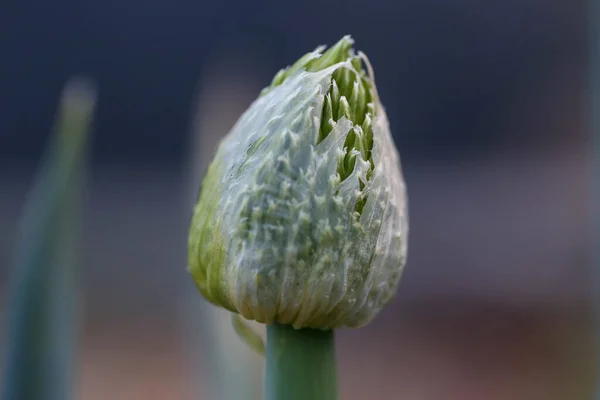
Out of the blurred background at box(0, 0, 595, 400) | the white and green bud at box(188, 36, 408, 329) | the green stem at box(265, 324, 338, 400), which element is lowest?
the green stem at box(265, 324, 338, 400)

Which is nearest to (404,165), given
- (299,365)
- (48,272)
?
(48,272)

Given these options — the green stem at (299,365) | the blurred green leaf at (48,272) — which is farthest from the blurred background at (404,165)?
the green stem at (299,365)

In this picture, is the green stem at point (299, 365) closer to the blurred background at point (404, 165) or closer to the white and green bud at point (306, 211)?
the white and green bud at point (306, 211)

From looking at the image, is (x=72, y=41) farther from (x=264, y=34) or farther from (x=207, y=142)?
(x=207, y=142)

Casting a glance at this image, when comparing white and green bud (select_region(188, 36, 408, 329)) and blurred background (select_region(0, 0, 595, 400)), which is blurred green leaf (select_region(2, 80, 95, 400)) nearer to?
white and green bud (select_region(188, 36, 408, 329))

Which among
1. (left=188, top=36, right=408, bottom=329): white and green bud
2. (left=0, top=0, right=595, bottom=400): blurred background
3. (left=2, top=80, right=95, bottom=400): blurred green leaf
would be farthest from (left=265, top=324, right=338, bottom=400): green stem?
(left=0, top=0, right=595, bottom=400): blurred background

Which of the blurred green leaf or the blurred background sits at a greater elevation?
the blurred background

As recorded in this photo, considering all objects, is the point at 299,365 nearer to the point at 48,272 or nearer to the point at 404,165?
the point at 48,272
